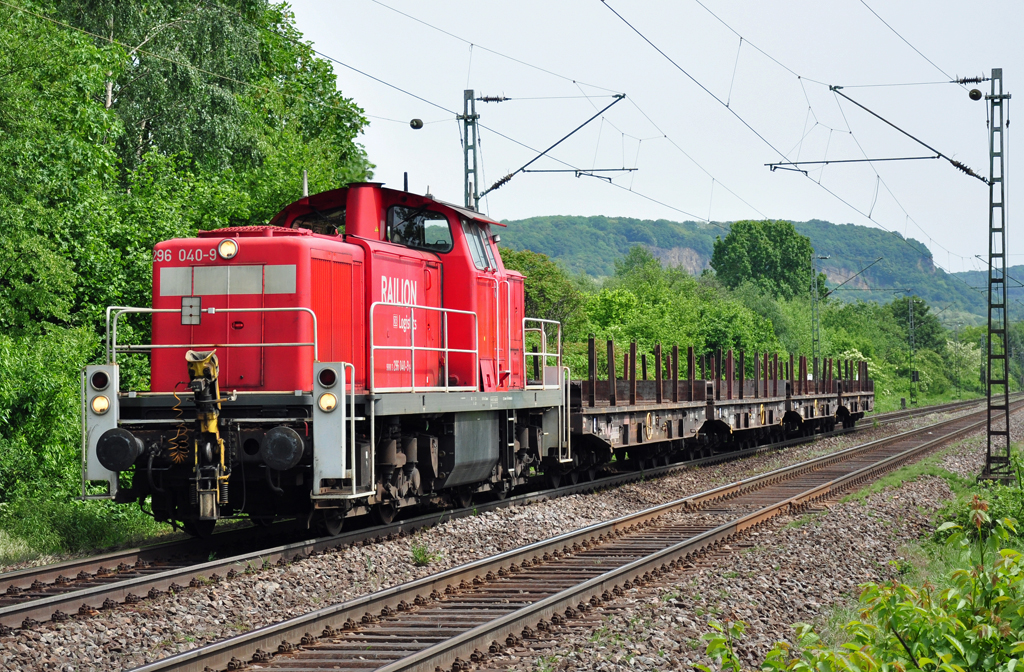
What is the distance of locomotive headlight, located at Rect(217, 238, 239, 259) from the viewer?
927 centimetres

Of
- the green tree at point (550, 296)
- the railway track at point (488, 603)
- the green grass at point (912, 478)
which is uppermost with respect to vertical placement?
the green tree at point (550, 296)

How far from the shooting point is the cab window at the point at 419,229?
1094 cm

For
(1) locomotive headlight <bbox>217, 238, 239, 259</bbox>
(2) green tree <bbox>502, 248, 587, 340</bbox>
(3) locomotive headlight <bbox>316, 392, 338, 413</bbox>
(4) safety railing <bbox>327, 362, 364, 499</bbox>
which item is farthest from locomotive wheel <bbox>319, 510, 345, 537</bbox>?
(2) green tree <bbox>502, 248, 587, 340</bbox>

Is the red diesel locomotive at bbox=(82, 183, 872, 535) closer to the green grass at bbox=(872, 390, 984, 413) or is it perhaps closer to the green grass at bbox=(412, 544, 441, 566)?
the green grass at bbox=(412, 544, 441, 566)

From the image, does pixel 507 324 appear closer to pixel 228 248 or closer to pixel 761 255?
pixel 228 248

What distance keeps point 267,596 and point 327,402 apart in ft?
5.95

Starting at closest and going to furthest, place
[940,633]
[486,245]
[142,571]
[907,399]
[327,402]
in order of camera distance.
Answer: [940,633]
[142,571]
[327,402]
[486,245]
[907,399]

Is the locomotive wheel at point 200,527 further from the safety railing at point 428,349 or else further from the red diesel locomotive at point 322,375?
the safety railing at point 428,349

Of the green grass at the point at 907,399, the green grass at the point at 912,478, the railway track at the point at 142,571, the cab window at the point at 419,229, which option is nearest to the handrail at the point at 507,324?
the cab window at the point at 419,229

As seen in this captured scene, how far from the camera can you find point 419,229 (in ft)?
36.9

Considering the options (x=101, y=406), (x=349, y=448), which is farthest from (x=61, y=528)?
(x=349, y=448)

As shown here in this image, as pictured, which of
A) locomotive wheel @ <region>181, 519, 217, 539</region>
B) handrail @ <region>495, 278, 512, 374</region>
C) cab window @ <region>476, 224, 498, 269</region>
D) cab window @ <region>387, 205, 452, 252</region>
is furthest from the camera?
handrail @ <region>495, 278, 512, 374</region>

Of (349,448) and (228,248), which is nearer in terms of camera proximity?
(349,448)

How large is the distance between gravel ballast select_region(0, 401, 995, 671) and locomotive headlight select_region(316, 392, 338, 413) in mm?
1328
